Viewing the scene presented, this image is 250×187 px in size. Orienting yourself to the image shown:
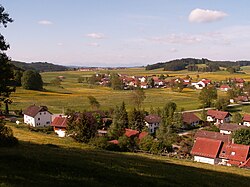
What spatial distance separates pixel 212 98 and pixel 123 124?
5096cm

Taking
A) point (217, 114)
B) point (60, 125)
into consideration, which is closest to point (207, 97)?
point (217, 114)

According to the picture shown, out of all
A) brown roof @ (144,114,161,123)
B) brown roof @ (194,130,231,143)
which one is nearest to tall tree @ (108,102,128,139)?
brown roof @ (144,114,161,123)

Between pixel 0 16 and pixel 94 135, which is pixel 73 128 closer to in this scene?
pixel 94 135

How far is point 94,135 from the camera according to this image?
4556 cm

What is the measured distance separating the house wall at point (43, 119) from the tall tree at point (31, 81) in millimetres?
51932

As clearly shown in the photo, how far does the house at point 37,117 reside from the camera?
210 feet

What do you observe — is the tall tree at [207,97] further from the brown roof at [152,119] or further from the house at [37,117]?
the house at [37,117]

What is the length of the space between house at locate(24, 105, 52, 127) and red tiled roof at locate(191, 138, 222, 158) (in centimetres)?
3366

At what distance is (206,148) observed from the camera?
4638cm

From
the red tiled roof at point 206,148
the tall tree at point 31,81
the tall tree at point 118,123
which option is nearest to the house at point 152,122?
the tall tree at point 118,123

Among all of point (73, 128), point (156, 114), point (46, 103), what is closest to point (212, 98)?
point (156, 114)

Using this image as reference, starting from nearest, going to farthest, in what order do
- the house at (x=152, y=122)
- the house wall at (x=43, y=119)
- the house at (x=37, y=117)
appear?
the house at (x=37, y=117) < the house wall at (x=43, y=119) < the house at (x=152, y=122)

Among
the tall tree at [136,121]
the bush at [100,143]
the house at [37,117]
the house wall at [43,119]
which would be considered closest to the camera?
the bush at [100,143]

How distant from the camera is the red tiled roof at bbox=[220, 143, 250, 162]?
43750 mm
